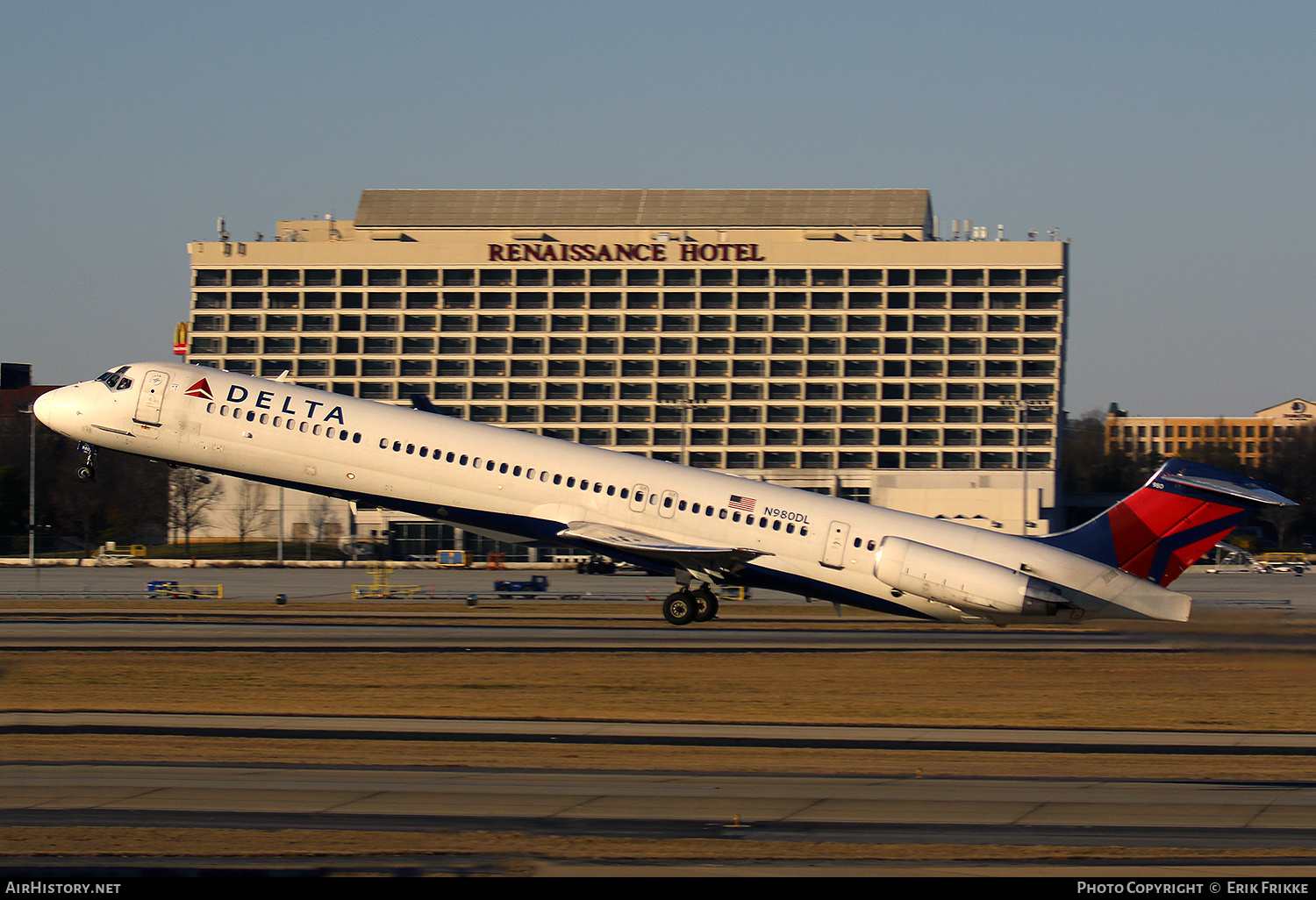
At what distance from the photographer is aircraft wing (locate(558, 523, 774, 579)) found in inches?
1391

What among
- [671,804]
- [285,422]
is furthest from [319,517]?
[671,804]

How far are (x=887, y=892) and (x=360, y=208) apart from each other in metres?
127

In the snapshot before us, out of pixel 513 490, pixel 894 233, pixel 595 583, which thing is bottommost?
pixel 595 583

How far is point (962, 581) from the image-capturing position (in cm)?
3381

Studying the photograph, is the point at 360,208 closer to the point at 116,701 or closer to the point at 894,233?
the point at 894,233

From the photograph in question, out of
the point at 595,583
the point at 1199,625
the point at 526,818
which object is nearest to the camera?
the point at 526,818

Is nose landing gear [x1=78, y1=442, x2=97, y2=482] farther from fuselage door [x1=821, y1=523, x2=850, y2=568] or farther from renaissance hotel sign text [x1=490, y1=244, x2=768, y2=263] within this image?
renaissance hotel sign text [x1=490, y1=244, x2=768, y2=263]

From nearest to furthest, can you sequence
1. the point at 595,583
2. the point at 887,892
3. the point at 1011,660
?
the point at 887,892
the point at 1011,660
the point at 595,583

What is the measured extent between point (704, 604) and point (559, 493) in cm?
584

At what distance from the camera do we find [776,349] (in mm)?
123500

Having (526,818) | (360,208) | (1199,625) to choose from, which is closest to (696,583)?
(1199,625)

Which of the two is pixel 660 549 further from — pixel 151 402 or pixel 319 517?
pixel 319 517

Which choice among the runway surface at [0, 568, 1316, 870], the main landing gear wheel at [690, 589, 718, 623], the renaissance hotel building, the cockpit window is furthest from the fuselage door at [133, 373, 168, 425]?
the renaissance hotel building

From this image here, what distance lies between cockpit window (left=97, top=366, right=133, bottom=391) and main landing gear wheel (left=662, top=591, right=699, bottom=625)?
1737 centimetres
